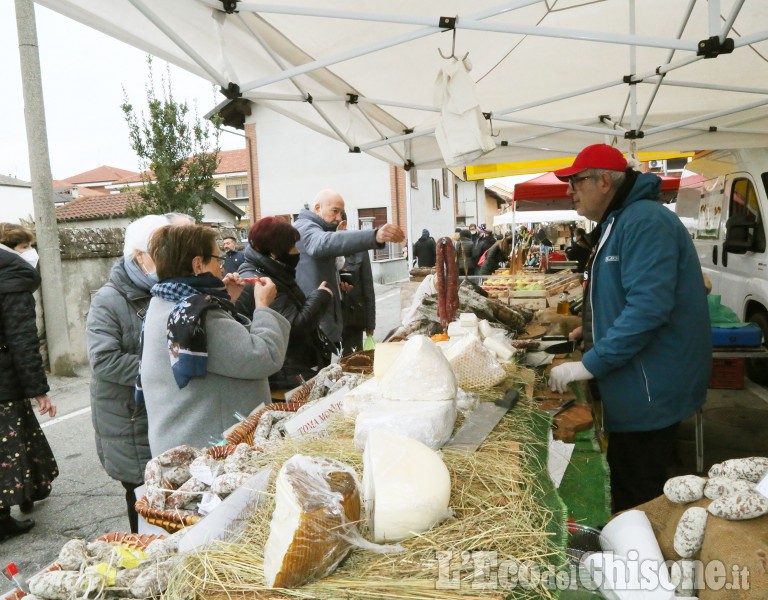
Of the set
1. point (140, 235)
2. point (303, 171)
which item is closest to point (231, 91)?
point (140, 235)

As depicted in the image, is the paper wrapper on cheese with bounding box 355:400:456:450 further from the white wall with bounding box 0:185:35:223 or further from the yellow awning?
the white wall with bounding box 0:185:35:223

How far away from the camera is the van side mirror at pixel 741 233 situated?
5.96 metres

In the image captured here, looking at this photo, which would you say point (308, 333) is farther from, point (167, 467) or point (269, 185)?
point (269, 185)

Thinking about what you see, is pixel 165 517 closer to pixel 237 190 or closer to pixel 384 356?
pixel 384 356

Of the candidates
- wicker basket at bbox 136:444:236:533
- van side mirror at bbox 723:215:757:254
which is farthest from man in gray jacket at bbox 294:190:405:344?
van side mirror at bbox 723:215:757:254

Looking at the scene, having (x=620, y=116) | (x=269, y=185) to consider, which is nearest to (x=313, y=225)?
(x=620, y=116)

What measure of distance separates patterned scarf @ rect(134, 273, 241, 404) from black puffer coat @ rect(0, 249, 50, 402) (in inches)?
77.0

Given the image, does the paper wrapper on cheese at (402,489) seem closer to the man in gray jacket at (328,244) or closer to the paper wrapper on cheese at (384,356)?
the paper wrapper on cheese at (384,356)

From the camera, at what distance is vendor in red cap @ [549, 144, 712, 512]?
2400 millimetres

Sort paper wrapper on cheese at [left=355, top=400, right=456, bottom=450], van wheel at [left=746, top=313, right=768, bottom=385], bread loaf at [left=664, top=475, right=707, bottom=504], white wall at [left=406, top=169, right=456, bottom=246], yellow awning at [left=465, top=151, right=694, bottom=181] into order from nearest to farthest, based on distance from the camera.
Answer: bread loaf at [left=664, top=475, right=707, bottom=504]
paper wrapper on cheese at [left=355, top=400, right=456, bottom=450]
van wheel at [left=746, top=313, right=768, bottom=385]
yellow awning at [left=465, top=151, right=694, bottom=181]
white wall at [left=406, top=169, right=456, bottom=246]

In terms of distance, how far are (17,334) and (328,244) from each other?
2.05 meters

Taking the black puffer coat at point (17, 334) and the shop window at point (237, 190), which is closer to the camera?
the black puffer coat at point (17, 334)

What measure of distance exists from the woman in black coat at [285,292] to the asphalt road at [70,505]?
1578 millimetres

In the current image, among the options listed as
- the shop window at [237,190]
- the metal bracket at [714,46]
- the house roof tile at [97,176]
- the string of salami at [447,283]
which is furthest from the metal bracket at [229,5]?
the house roof tile at [97,176]
